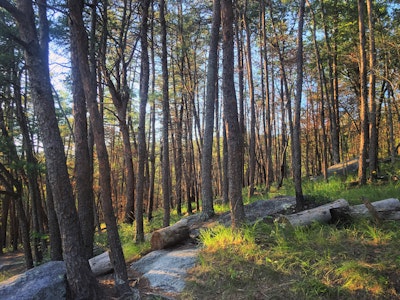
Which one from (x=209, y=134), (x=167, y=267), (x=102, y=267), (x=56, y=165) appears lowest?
(x=102, y=267)

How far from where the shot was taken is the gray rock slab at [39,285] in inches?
194

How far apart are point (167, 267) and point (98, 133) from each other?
2.89 m

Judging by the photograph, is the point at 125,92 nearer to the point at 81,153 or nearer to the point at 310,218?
the point at 81,153

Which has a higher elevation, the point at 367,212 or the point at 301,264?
the point at 367,212

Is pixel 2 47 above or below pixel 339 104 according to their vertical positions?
above

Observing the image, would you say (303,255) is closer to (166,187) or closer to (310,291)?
(310,291)

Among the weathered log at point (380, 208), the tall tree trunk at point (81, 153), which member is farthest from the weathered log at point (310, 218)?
the tall tree trunk at point (81, 153)

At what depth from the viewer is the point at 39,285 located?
512cm

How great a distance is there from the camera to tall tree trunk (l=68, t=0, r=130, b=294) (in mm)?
5012

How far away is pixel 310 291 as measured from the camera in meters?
4.05

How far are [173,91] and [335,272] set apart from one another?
1668 cm

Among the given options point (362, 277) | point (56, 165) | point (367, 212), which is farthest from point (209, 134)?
point (362, 277)

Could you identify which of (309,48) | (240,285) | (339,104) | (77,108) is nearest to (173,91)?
(309,48)

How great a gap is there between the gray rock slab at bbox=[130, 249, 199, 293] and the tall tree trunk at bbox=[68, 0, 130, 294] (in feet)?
2.15
